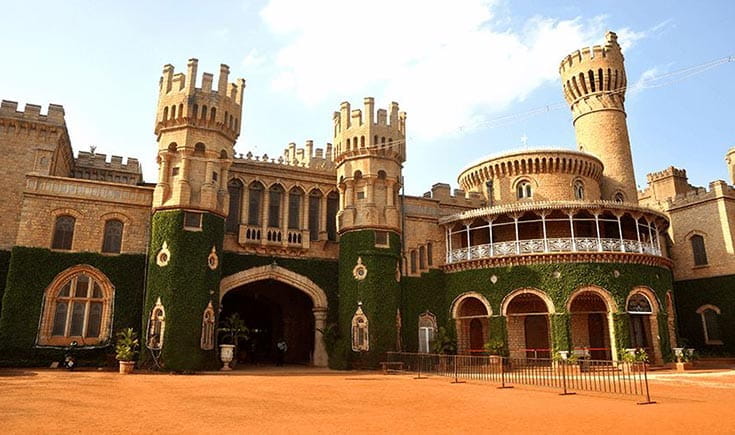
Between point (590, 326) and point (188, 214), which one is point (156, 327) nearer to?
point (188, 214)

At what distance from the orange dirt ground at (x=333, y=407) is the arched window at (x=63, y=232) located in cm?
782

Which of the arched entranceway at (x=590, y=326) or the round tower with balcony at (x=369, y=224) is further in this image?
the arched entranceway at (x=590, y=326)

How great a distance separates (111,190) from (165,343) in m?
8.78

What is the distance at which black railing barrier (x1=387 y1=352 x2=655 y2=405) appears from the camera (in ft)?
57.0

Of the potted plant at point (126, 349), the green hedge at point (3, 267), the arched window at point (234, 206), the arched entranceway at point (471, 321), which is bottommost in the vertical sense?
the potted plant at point (126, 349)

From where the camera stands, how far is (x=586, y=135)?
132ft

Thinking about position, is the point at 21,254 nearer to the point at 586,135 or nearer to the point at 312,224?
the point at 312,224

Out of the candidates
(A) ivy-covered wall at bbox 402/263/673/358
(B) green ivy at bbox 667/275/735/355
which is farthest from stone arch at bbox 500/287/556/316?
(B) green ivy at bbox 667/275/735/355

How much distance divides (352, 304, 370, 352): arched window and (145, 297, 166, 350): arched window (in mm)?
9402

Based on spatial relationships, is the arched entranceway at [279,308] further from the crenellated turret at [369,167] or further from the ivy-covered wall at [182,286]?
the crenellated turret at [369,167]

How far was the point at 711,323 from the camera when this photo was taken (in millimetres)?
34375

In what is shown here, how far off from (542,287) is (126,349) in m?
20.7

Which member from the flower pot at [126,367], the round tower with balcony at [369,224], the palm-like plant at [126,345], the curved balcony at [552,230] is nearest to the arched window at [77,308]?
the palm-like plant at [126,345]

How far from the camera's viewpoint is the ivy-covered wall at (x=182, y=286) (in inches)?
943
